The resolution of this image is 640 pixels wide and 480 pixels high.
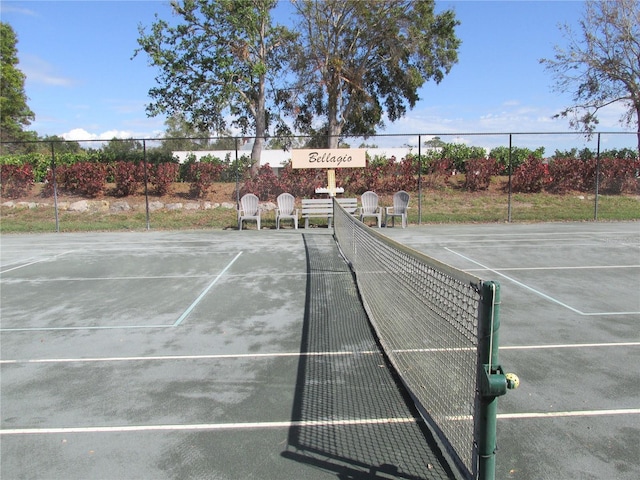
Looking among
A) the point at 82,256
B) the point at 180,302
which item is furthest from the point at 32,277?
the point at 180,302

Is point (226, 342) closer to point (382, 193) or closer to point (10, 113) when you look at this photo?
point (382, 193)

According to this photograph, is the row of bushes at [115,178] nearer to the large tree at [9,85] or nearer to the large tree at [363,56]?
the large tree at [363,56]

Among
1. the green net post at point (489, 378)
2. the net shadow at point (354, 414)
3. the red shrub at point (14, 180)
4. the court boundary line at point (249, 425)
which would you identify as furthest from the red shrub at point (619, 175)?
the red shrub at point (14, 180)

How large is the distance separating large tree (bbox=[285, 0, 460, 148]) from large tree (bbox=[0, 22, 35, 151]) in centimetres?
3344

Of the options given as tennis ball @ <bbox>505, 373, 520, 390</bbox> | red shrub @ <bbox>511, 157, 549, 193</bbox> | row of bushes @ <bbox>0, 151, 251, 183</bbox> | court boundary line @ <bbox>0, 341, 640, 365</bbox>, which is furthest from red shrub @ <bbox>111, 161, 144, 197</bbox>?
tennis ball @ <bbox>505, 373, 520, 390</bbox>

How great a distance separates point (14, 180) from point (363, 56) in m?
17.0

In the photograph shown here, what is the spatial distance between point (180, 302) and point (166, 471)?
14.0ft

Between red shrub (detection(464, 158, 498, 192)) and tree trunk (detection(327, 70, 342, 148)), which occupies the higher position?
tree trunk (detection(327, 70, 342, 148))

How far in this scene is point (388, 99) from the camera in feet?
86.3

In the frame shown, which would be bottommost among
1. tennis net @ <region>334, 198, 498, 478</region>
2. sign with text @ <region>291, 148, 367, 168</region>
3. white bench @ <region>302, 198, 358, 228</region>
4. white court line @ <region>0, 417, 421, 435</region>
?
white court line @ <region>0, 417, 421, 435</region>

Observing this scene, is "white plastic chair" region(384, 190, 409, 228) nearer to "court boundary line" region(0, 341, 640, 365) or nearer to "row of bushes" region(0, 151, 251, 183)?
"row of bushes" region(0, 151, 251, 183)

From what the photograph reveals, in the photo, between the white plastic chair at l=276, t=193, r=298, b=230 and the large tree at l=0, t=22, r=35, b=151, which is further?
the large tree at l=0, t=22, r=35, b=151

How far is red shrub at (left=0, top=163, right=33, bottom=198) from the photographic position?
20.1 meters

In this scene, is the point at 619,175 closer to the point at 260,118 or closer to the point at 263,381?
the point at 260,118
